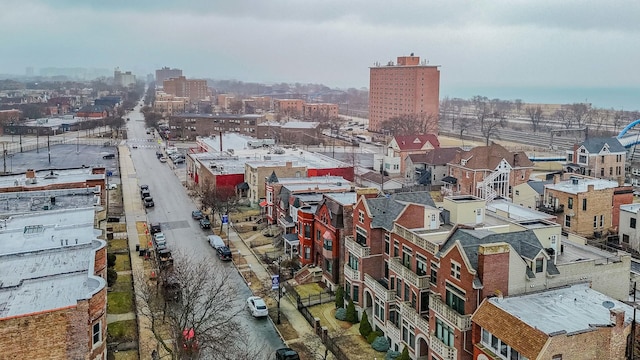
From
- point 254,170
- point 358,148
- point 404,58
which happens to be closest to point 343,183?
point 254,170

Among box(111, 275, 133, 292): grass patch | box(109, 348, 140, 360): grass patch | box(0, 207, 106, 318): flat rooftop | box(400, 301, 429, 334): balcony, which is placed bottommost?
box(109, 348, 140, 360): grass patch

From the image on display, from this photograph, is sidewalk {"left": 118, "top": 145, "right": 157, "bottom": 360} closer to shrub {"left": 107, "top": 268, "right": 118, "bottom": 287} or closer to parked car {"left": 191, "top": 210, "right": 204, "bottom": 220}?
shrub {"left": 107, "top": 268, "right": 118, "bottom": 287}

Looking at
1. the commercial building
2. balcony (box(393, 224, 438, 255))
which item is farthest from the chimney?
the commercial building

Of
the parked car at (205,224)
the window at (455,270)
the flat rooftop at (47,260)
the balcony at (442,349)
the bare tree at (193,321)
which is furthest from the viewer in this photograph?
the parked car at (205,224)

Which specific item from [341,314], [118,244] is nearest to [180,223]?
[118,244]

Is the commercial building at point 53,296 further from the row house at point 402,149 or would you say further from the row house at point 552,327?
the row house at point 402,149

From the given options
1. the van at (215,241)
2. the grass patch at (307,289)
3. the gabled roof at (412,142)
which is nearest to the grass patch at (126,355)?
the grass patch at (307,289)

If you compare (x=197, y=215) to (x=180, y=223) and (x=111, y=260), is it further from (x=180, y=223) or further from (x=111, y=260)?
(x=111, y=260)
